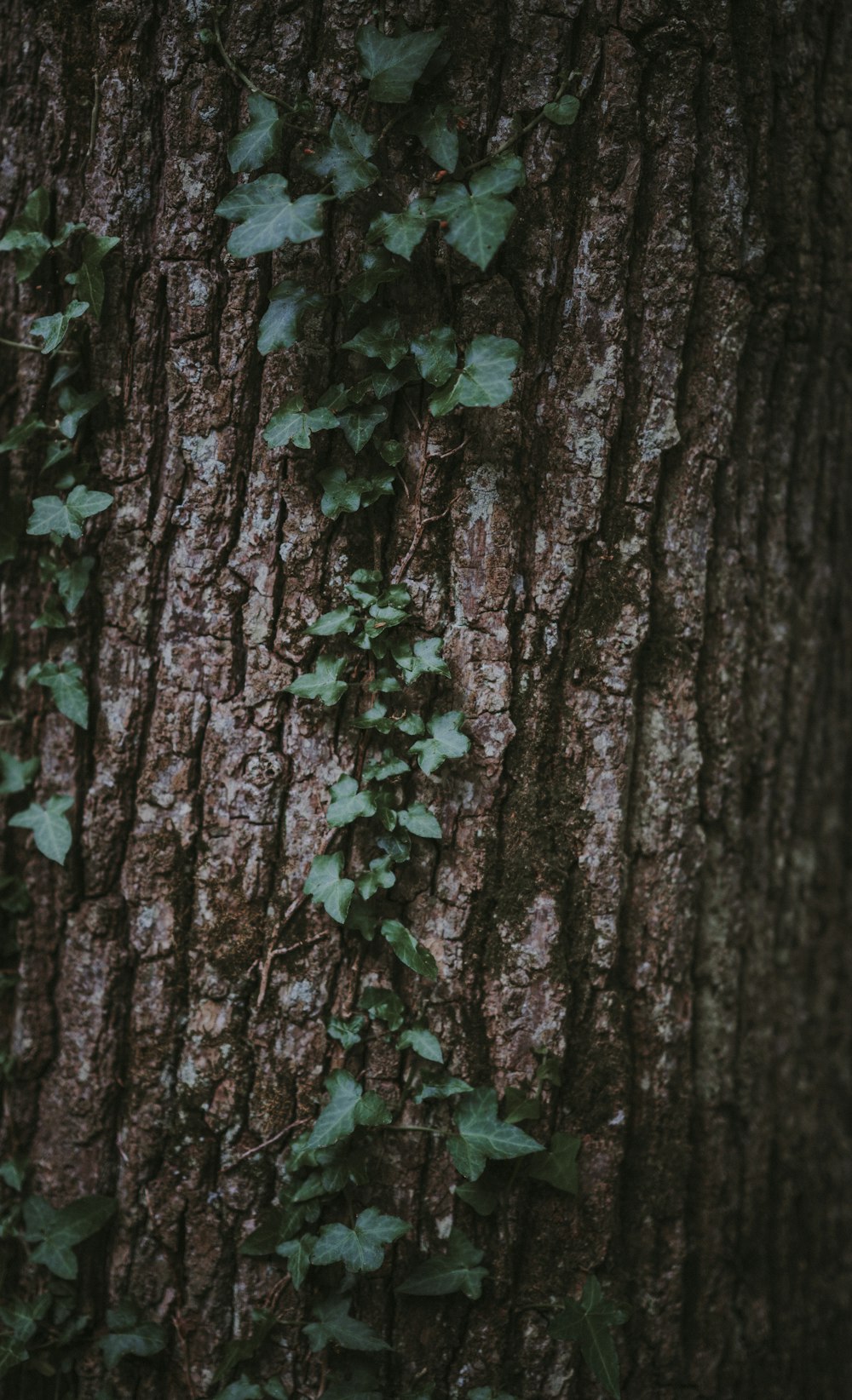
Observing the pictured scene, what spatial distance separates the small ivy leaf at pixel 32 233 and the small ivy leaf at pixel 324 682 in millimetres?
918

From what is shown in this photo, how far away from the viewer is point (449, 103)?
133cm

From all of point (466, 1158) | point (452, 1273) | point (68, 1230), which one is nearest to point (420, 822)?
point (466, 1158)

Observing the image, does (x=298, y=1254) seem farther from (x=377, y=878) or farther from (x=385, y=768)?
(x=385, y=768)

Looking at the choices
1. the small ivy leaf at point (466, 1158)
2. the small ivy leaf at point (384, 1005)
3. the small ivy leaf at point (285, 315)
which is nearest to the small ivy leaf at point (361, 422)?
the small ivy leaf at point (285, 315)

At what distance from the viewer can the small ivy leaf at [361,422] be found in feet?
4.50

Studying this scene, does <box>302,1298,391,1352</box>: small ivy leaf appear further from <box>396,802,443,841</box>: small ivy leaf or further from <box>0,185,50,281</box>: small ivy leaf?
<box>0,185,50,281</box>: small ivy leaf

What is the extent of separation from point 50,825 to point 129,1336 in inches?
37.1

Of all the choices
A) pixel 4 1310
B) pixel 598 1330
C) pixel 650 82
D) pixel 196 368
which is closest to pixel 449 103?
pixel 650 82

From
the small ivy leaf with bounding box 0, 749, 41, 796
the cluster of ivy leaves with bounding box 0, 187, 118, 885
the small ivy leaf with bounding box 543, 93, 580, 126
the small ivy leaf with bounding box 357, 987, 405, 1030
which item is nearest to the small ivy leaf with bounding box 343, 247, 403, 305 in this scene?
the small ivy leaf with bounding box 543, 93, 580, 126

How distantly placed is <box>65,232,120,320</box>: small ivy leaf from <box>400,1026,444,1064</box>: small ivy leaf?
4.58ft

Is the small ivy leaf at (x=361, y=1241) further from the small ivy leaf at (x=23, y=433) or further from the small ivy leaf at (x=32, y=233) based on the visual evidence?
the small ivy leaf at (x=32, y=233)

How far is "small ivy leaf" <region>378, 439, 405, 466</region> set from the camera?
1.38 m

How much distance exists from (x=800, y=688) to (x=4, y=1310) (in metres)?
1.99

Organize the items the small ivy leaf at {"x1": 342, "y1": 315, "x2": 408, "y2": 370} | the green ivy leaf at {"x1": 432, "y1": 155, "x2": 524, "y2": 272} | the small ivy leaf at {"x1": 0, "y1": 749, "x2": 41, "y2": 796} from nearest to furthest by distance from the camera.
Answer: the green ivy leaf at {"x1": 432, "y1": 155, "x2": 524, "y2": 272}, the small ivy leaf at {"x1": 342, "y1": 315, "x2": 408, "y2": 370}, the small ivy leaf at {"x1": 0, "y1": 749, "x2": 41, "y2": 796}
